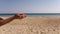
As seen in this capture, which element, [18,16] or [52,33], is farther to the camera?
[52,33]

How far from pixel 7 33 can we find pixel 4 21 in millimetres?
4313

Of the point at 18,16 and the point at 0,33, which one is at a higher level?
the point at 18,16

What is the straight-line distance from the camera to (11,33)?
582 centimetres

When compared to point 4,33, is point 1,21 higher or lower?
higher

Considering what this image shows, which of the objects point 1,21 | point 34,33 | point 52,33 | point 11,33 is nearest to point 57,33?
point 52,33

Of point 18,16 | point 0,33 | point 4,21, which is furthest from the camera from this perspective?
point 0,33

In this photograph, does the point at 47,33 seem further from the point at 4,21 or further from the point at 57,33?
the point at 4,21

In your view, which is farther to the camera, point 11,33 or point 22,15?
point 11,33

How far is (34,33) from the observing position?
5.95 meters

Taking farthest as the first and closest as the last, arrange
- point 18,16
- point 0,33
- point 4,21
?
1. point 0,33
2. point 4,21
3. point 18,16

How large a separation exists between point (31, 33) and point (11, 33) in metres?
0.67

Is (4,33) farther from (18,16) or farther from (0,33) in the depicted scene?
(18,16)

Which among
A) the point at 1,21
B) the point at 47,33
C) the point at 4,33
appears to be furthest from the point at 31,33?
the point at 1,21

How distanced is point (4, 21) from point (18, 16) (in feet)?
0.73
